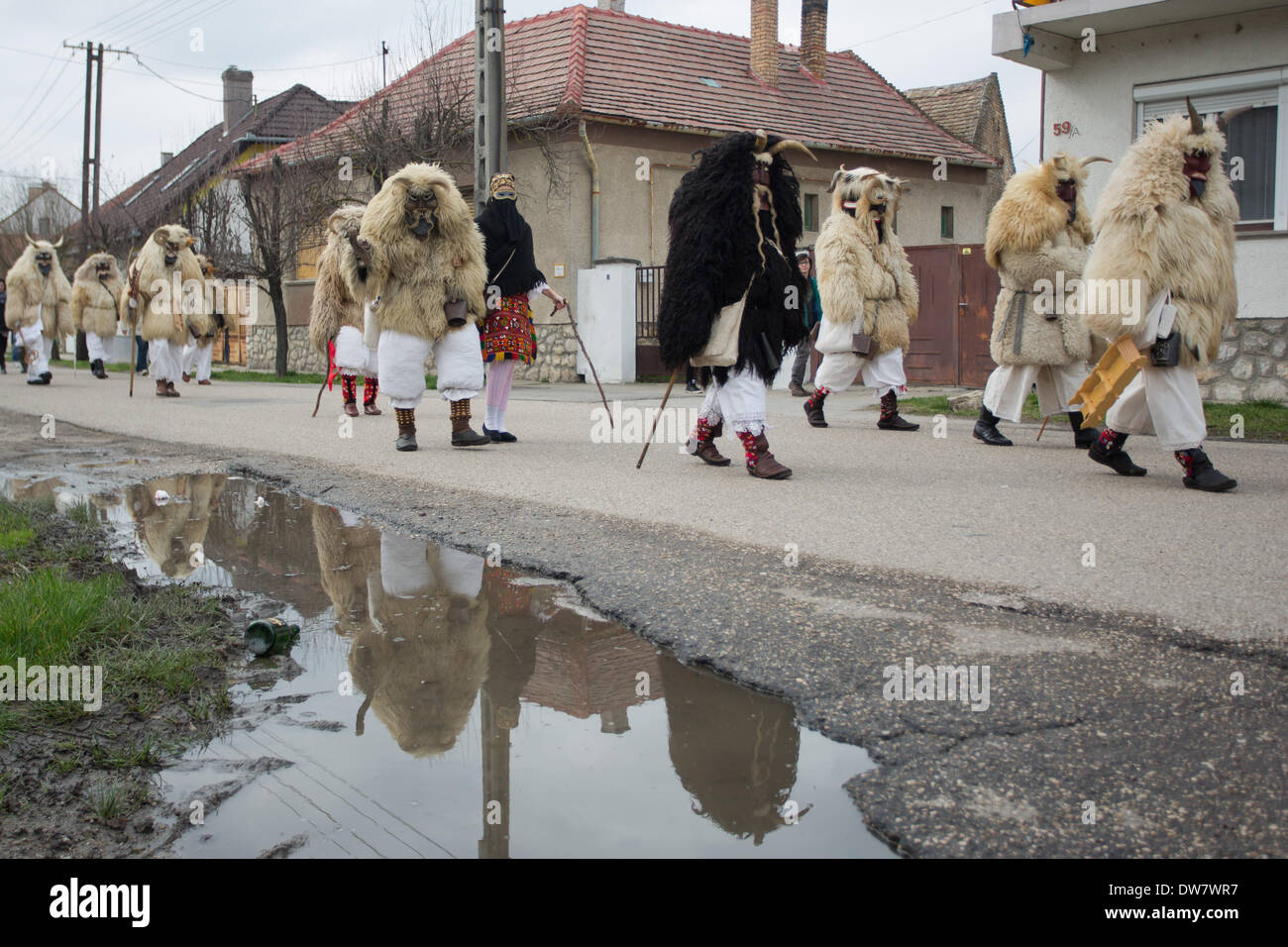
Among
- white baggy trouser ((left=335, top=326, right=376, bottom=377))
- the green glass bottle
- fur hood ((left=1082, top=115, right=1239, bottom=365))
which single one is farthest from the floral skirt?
the green glass bottle

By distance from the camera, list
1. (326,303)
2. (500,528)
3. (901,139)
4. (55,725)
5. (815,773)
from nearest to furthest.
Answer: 1. (815,773)
2. (55,725)
3. (500,528)
4. (326,303)
5. (901,139)

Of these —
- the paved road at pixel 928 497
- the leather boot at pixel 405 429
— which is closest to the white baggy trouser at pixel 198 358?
the paved road at pixel 928 497

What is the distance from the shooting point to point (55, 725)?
308cm

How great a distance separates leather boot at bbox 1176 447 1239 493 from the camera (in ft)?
21.7

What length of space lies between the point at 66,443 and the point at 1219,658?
29.7 feet

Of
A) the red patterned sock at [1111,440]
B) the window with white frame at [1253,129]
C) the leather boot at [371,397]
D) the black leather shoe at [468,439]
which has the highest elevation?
the window with white frame at [1253,129]

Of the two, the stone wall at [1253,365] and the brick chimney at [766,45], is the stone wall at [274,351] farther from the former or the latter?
the stone wall at [1253,365]

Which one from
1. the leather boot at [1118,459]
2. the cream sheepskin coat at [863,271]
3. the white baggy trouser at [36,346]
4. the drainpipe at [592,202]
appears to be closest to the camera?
the leather boot at [1118,459]

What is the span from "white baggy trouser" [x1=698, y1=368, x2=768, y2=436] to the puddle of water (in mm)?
2984

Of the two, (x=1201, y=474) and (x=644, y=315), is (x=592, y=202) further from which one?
(x=1201, y=474)

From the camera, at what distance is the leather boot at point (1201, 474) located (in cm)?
661

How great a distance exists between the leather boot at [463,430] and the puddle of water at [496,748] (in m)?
4.53

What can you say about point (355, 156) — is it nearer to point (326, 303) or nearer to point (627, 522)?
point (326, 303)
